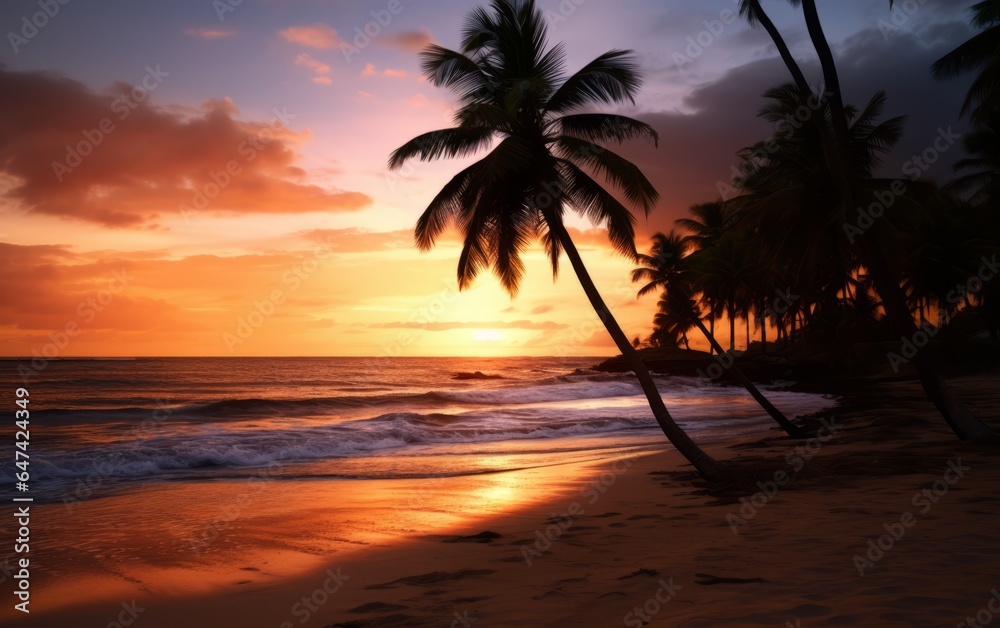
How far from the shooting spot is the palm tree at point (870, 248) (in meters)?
9.94

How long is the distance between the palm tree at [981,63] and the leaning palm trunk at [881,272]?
436cm

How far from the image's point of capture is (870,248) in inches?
402

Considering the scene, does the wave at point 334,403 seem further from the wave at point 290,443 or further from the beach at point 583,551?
the beach at point 583,551

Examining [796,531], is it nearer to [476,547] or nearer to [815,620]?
[815,620]

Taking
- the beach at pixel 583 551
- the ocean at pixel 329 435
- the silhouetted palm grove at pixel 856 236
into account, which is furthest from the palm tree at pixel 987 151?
the beach at pixel 583 551

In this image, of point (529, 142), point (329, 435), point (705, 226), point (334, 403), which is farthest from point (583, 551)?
point (705, 226)

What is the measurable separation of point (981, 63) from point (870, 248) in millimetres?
7968

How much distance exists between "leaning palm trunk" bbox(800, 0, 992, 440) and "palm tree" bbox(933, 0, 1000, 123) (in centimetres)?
436

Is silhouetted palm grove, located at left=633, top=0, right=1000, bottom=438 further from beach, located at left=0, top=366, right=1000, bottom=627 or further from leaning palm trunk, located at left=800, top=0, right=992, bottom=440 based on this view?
beach, located at left=0, top=366, right=1000, bottom=627

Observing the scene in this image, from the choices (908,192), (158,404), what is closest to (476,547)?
(908,192)

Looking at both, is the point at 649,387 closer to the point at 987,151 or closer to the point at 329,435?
the point at 329,435

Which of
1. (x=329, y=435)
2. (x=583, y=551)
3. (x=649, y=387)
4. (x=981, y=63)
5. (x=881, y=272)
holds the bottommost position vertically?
(x=329, y=435)

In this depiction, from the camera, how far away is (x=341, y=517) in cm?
843

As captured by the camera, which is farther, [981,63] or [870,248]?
[981,63]
